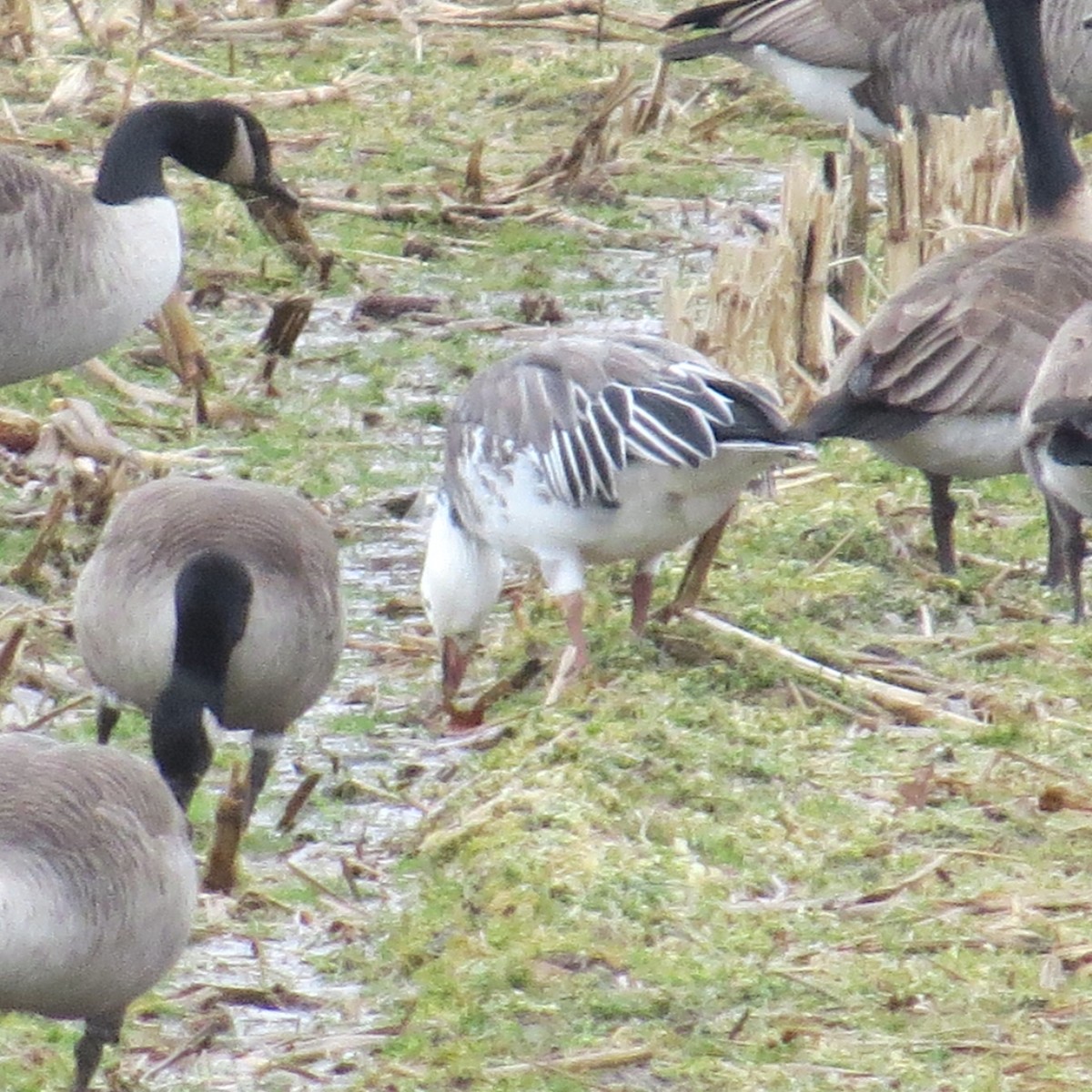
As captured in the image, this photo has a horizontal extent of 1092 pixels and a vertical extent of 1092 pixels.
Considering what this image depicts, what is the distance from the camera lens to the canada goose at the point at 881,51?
36.0 feet

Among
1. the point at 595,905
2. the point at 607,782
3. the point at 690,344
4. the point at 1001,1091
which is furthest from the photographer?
the point at 690,344

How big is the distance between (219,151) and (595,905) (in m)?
4.30

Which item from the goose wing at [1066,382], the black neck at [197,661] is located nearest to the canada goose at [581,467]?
the goose wing at [1066,382]

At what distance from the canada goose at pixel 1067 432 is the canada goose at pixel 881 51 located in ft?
15.1

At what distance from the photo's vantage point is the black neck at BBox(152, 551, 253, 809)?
505 cm

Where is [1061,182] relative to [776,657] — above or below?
above

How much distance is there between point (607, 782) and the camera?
5.68 m

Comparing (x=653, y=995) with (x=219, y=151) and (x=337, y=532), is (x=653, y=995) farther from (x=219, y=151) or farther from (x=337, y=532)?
(x=219, y=151)

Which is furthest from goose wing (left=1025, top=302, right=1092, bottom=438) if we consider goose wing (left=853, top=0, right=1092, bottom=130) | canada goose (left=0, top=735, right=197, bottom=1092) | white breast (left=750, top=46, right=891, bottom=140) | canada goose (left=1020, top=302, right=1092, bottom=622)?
white breast (left=750, top=46, right=891, bottom=140)

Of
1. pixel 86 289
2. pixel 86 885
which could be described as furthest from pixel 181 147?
pixel 86 885

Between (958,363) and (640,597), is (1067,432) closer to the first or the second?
(958,363)

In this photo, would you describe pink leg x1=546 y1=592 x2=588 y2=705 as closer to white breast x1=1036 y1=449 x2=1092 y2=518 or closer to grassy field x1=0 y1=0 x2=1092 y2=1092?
grassy field x1=0 y1=0 x2=1092 y2=1092

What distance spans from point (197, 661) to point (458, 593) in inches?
57.1

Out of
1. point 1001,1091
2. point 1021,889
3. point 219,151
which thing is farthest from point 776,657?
point 219,151
